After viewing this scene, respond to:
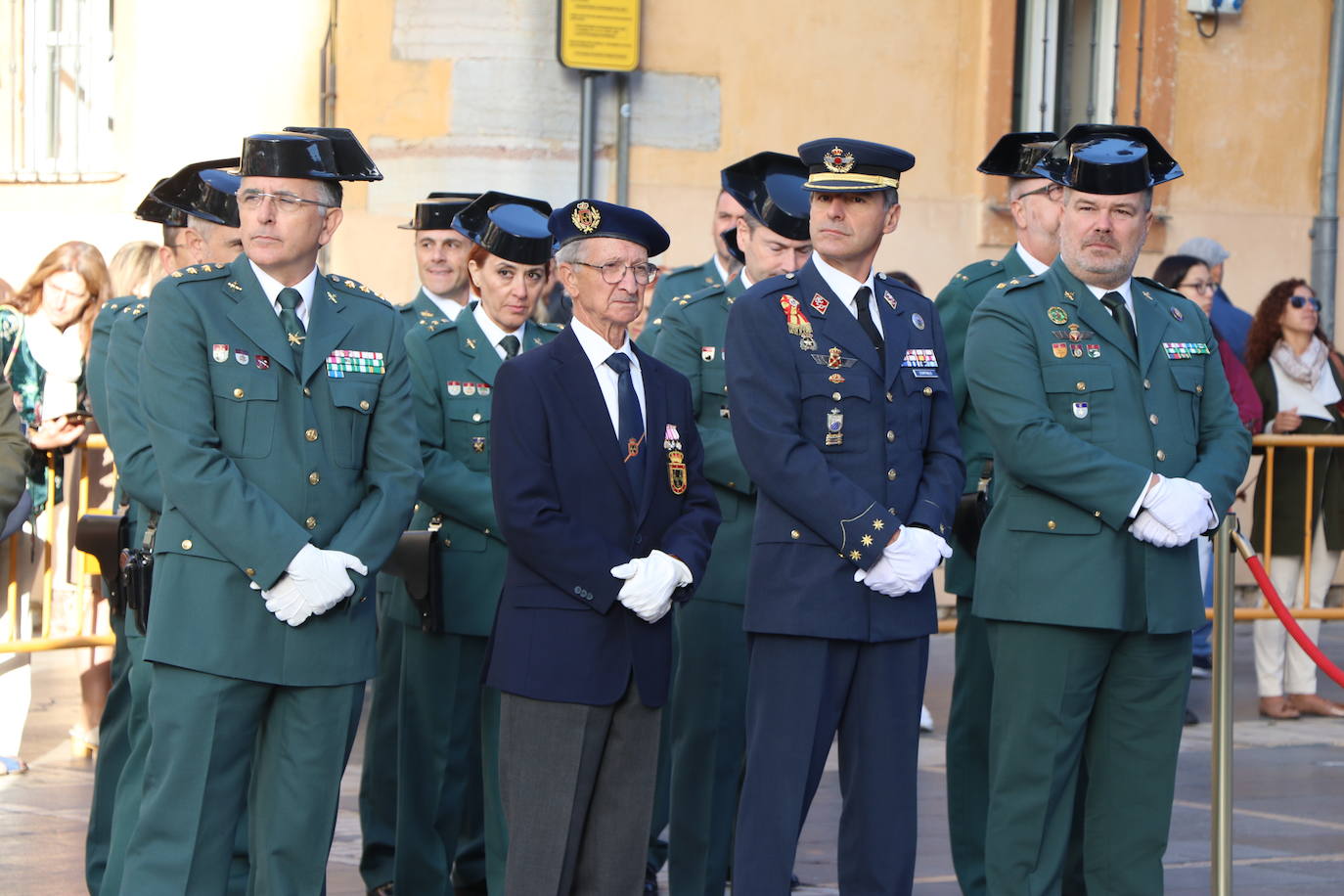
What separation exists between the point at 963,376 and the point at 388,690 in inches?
77.9

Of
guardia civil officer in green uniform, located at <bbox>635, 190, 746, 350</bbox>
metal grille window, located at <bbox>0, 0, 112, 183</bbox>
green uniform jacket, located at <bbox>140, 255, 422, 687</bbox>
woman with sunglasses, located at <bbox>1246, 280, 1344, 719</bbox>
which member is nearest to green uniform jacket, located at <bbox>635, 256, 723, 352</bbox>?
guardia civil officer in green uniform, located at <bbox>635, 190, 746, 350</bbox>

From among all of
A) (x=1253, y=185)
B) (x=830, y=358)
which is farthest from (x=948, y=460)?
(x=1253, y=185)

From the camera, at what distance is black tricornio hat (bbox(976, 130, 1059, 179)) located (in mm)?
6109

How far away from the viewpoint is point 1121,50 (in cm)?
1239

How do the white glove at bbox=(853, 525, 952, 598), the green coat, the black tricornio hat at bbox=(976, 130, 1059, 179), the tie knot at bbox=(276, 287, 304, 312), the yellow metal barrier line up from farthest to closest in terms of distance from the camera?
the green coat, the yellow metal barrier, the black tricornio hat at bbox=(976, 130, 1059, 179), the white glove at bbox=(853, 525, 952, 598), the tie knot at bbox=(276, 287, 304, 312)

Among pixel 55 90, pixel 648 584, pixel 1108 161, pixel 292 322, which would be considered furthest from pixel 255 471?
pixel 55 90

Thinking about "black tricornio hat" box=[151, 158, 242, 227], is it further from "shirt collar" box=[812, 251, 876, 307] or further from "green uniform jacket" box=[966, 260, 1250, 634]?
"green uniform jacket" box=[966, 260, 1250, 634]

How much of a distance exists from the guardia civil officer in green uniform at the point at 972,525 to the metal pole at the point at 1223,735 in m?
0.95

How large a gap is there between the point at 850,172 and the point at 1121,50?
7928mm

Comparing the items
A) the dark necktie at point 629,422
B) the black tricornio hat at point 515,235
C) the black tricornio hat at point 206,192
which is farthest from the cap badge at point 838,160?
the black tricornio hat at point 206,192

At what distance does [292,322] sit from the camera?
468 cm

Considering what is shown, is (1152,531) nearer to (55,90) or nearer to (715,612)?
(715,612)

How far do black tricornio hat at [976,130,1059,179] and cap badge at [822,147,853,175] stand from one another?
3.99 ft

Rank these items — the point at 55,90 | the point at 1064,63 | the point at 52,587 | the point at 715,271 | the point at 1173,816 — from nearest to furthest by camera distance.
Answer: the point at 715,271, the point at 1173,816, the point at 52,587, the point at 55,90, the point at 1064,63
